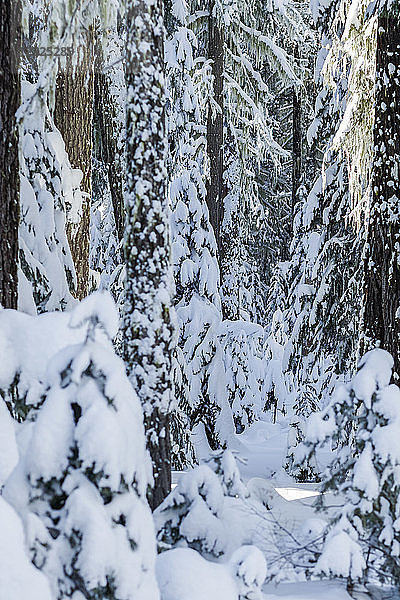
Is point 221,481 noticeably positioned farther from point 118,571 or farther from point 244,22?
point 244,22

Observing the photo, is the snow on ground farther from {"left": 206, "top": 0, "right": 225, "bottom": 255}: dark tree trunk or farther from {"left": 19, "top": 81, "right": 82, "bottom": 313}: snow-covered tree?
{"left": 206, "top": 0, "right": 225, "bottom": 255}: dark tree trunk

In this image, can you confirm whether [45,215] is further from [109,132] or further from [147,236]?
[109,132]

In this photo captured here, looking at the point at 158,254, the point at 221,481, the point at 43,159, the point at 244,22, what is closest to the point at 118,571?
the point at 221,481

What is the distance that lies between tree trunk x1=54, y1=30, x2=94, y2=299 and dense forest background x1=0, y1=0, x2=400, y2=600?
0.9 inches

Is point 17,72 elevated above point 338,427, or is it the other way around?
point 17,72

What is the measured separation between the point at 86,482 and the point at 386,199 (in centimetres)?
457

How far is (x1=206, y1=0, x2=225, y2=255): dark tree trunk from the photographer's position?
14570 mm

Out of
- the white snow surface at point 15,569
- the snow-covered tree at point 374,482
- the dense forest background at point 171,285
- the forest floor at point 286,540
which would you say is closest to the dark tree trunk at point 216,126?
the dense forest background at point 171,285

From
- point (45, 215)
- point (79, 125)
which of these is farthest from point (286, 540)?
point (79, 125)

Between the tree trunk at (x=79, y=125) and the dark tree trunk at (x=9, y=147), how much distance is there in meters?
3.24

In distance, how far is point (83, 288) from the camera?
8.36m

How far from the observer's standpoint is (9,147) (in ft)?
15.6

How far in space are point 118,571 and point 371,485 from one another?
9.18 feet

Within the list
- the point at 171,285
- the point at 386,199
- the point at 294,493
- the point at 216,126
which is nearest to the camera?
the point at 171,285
